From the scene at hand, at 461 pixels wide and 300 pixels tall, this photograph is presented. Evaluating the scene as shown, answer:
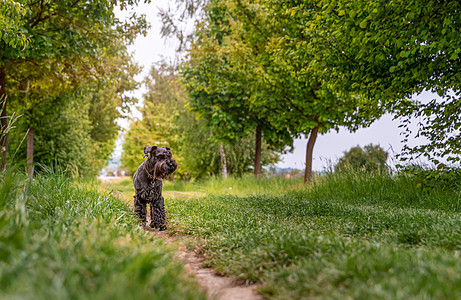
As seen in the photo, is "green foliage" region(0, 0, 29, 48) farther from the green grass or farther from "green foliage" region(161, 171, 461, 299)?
"green foliage" region(161, 171, 461, 299)

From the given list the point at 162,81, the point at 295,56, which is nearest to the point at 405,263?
the point at 295,56

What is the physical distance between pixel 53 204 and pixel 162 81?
2291 centimetres

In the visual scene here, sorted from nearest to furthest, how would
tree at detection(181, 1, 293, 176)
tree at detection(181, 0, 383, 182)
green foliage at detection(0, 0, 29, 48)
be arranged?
1. green foliage at detection(0, 0, 29, 48)
2. tree at detection(181, 0, 383, 182)
3. tree at detection(181, 1, 293, 176)

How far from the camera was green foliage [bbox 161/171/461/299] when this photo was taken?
2.00 metres

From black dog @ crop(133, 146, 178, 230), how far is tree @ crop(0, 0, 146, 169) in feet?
16.4

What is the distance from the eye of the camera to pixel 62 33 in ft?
28.6

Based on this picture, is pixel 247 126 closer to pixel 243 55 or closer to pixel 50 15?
pixel 243 55

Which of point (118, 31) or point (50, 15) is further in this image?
point (118, 31)

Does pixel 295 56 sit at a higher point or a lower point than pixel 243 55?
lower

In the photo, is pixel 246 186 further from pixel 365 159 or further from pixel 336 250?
pixel 336 250

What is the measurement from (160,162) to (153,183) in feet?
1.82

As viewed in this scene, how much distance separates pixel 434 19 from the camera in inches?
229

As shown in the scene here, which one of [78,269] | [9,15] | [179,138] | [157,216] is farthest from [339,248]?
[179,138]

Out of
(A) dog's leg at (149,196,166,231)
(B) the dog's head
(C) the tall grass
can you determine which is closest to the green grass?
(B) the dog's head
